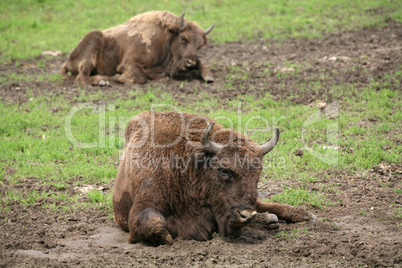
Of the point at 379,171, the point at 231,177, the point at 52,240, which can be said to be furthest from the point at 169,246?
the point at 379,171

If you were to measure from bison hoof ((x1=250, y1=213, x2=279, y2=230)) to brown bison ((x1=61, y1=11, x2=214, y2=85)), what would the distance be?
732cm

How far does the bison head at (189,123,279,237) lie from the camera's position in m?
5.94

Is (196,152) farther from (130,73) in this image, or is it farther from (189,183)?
(130,73)

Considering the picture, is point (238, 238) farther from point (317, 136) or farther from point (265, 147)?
point (317, 136)

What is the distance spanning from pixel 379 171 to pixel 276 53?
7080 millimetres

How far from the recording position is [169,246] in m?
5.86

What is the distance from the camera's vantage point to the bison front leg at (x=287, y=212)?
21.9ft

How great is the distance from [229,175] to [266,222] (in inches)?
35.0

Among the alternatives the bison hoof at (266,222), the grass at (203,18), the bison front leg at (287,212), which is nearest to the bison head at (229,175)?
the bison hoof at (266,222)

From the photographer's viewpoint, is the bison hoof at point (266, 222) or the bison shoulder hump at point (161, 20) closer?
the bison hoof at point (266, 222)

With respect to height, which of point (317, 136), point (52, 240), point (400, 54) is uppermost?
point (400, 54)

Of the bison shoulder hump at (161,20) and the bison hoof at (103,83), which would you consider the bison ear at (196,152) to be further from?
the bison shoulder hump at (161,20)

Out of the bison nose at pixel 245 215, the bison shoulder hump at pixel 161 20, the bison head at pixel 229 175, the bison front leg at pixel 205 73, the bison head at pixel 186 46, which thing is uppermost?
the bison shoulder hump at pixel 161 20

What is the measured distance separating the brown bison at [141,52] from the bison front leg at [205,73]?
0.09 ft
